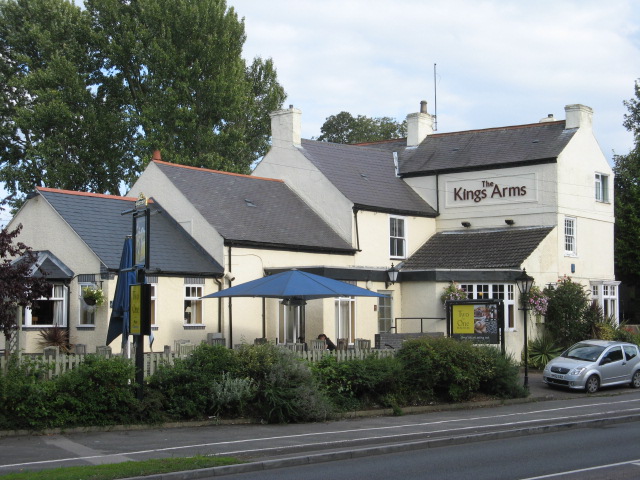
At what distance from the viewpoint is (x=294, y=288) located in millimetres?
24062

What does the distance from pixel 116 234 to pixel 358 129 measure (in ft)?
136

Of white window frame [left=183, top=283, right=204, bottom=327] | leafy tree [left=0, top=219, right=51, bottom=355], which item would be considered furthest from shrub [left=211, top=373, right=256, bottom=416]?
white window frame [left=183, top=283, right=204, bottom=327]

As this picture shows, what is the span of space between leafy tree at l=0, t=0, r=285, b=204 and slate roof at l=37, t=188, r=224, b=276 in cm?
1398

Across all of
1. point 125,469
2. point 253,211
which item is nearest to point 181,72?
point 253,211

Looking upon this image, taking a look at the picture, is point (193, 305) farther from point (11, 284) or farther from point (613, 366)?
point (613, 366)

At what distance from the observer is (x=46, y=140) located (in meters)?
44.2

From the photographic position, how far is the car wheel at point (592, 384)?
85.9 feet

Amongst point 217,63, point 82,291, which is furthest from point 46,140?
point 82,291

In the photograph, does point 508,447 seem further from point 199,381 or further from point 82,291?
point 82,291

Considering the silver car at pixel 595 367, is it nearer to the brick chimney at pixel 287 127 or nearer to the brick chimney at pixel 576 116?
the brick chimney at pixel 576 116

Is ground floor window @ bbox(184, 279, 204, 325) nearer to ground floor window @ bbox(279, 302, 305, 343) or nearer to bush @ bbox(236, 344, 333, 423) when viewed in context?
ground floor window @ bbox(279, 302, 305, 343)

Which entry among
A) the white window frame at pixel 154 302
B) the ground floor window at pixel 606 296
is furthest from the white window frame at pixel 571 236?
the white window frame at pixel 154 302

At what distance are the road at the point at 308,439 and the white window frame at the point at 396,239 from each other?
1571 cm

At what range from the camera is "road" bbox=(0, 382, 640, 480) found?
14.0 metres
